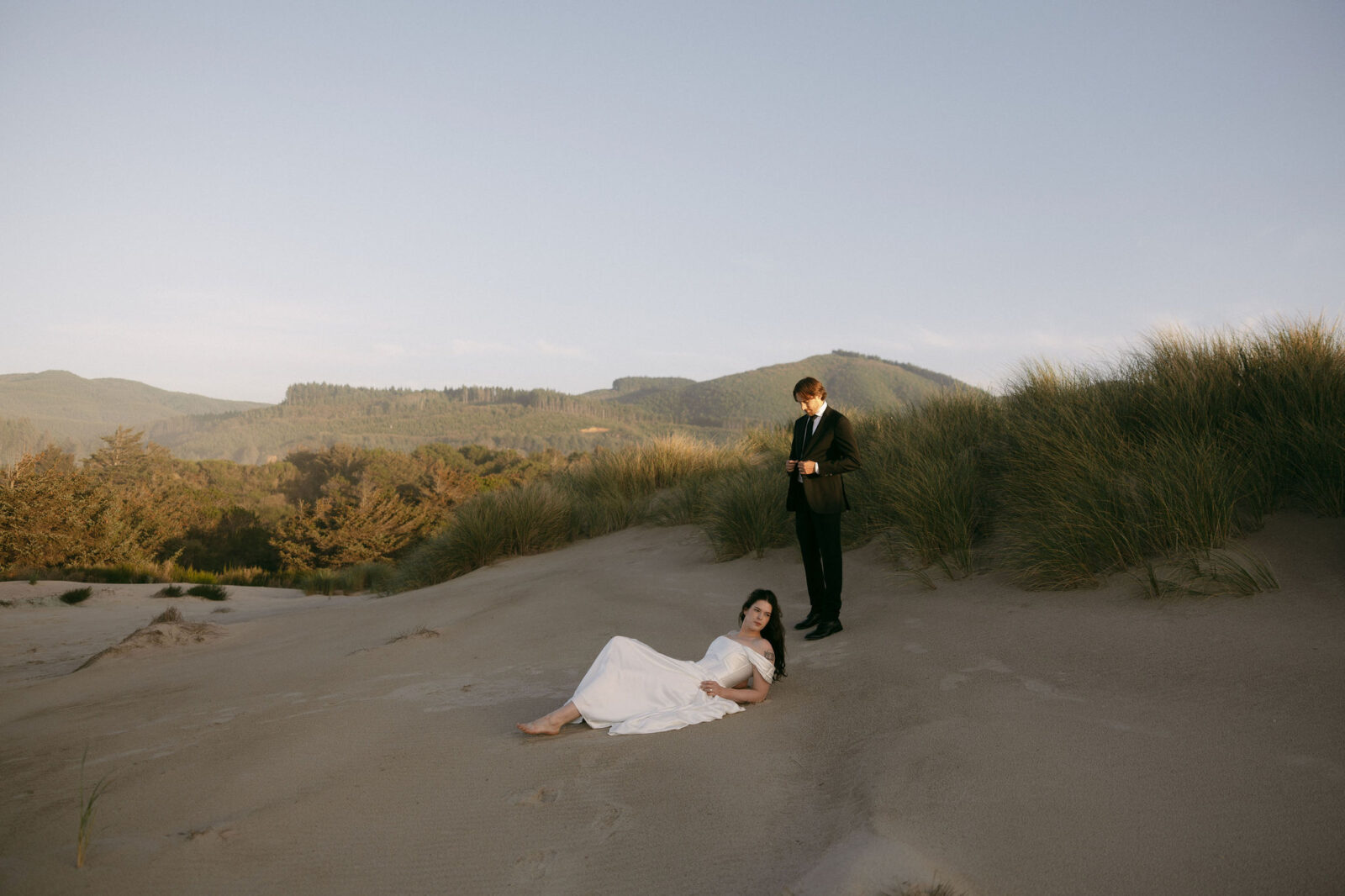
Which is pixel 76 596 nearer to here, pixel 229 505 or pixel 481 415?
pixel 229 505

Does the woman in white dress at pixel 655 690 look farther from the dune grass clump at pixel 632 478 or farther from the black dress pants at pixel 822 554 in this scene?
the dune grass clump at pixel 632 478

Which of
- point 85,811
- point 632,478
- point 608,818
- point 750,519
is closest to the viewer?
point 608,818

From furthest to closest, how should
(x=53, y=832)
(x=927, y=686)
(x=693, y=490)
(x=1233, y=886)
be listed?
(x=693, y=490) → (x=927, y=686) → (x=53, y=832) → (x=1233, y=886)

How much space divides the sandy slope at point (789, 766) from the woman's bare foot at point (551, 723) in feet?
0.22

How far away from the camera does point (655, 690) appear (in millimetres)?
4223

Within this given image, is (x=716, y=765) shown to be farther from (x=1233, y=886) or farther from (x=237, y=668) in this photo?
(x=237, y=668)

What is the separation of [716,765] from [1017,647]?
2.35 m

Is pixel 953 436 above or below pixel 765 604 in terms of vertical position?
Answer: above

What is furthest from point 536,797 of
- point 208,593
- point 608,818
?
point 208,593

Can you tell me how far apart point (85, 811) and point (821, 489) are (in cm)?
467

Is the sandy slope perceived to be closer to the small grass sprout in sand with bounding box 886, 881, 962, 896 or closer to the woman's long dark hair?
the small grass sprout in sand with bounding box 886, 881, 962, 896

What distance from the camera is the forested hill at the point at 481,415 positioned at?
78.8 metres

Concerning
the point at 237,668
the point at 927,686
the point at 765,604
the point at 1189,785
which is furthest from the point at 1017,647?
the point at 237,668

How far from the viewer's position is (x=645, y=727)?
13.1ft
